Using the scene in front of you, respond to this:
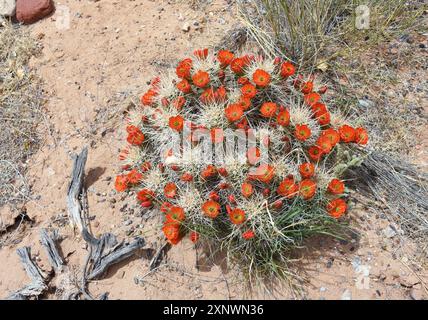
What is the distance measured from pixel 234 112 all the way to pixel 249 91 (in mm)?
217

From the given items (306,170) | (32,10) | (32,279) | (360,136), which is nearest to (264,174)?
(306,170)

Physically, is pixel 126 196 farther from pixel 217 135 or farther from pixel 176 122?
pixel 217 135

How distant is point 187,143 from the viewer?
2.72 meters

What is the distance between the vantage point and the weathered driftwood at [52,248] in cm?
286

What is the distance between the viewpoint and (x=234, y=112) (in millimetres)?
2627

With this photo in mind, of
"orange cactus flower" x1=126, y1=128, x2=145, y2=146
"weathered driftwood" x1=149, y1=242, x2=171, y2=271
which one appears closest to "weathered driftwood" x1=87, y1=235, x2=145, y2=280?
"weathered driftwood" x1=149, y1=242, x2=171, y2=271

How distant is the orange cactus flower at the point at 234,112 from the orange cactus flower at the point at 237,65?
355 mm

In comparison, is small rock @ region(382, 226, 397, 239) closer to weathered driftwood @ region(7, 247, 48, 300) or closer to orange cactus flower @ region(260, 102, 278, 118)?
orange cactus flower @ region(260, 102, 278, 118)

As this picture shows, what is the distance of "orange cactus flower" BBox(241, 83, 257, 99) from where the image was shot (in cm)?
273

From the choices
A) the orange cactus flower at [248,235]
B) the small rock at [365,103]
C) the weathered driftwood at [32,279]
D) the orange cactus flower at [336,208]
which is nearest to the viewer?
the orange cactus flower at [248,235]

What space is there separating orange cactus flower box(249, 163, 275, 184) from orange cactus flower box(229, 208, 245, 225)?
22cm

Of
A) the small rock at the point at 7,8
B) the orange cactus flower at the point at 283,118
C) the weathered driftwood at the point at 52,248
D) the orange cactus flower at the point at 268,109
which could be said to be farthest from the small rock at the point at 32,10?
the orange cactus flower at the point at 283,118

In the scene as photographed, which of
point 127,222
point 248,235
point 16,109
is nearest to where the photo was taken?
point 248,235

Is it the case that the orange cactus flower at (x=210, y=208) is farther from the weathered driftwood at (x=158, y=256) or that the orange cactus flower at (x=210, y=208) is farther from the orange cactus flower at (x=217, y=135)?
the weathered driftwood at (x=158, y=256)
